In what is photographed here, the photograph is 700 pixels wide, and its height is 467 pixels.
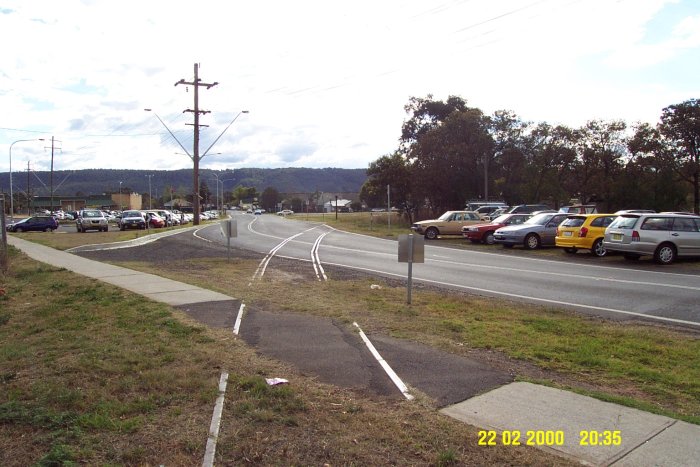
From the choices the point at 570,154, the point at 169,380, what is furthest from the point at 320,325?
the point at 570,154

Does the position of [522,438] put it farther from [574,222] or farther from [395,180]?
[395,180]

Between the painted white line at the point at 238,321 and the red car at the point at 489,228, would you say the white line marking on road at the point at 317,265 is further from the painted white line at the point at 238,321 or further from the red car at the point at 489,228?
the red car at the point at 489,228

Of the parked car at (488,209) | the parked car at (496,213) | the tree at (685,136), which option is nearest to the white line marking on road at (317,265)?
the parked car at (496,213)

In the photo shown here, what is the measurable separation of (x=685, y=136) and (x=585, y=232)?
2731 cm

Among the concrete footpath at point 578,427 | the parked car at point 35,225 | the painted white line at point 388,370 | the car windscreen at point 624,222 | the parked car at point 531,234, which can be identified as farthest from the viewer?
the parked car at point 35,225

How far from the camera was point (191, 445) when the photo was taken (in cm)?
384

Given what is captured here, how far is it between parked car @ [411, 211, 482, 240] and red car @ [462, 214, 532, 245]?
2811mm

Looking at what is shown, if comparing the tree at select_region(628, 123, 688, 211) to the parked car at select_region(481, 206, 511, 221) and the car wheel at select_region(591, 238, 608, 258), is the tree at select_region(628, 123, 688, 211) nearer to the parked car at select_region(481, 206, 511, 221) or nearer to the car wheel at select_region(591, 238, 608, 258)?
the parked car at select_region(481, 206, 511, 221)

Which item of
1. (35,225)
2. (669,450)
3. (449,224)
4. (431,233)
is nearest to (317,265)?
(669,450)

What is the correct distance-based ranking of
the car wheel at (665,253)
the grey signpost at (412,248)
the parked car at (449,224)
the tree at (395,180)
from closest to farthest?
the grey signpost at (412,248)
the car wheel at (665,253)
the parked car at (449,224)
the tree at (395,180)

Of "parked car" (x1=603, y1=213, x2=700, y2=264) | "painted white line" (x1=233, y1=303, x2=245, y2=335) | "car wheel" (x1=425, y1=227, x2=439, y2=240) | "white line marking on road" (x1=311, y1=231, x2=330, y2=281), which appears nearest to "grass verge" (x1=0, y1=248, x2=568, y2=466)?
"painted white line" (x1=233, y1=303, x2=245, y2=335)

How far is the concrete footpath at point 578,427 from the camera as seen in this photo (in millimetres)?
3793

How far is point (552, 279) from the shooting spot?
1384 centimetres

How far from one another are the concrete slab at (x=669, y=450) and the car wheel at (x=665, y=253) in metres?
14.5
